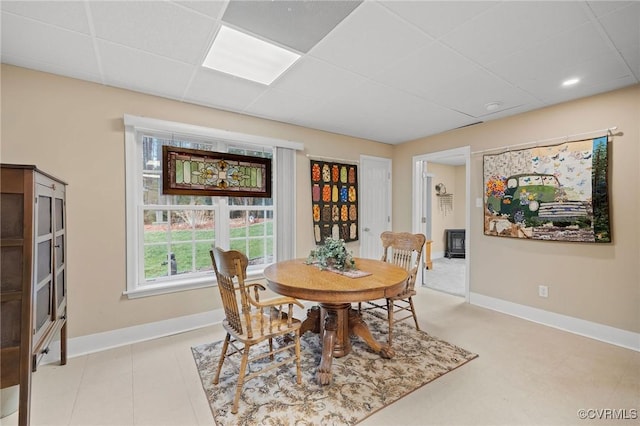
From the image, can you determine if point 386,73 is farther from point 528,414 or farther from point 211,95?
point 528,414

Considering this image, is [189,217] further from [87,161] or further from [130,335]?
[130,335]

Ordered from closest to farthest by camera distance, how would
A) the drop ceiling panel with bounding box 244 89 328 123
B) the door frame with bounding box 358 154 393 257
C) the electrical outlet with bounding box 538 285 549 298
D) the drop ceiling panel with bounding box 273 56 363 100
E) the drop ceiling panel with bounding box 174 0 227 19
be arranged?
the drop ceiling panel with bounding box 174 0 227 19 < the drop ceiling panel with bounding box 273 56 363 100 < the drop ceiling panel with bounding box 244 89 328 123 < the electrical outlet with bounding box 538 285 549 298 < the door frame with bounding box 358 154 393 257

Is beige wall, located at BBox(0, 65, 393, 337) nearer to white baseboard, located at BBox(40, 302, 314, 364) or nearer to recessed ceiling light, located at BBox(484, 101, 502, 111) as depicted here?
white baseboard, located at BBox(40, 302, 314, 364)

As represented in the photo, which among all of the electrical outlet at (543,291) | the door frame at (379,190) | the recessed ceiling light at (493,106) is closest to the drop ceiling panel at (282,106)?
the door frame at (379,190)

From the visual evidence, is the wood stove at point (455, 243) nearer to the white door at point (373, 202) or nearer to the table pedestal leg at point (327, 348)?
the white door at point (373, 202)

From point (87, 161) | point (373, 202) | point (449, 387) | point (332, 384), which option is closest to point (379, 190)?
point (373, 202)

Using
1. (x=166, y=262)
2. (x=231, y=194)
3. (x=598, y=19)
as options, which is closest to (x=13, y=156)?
(x=166, y=262)

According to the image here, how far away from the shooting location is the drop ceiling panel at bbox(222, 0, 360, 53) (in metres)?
1.51

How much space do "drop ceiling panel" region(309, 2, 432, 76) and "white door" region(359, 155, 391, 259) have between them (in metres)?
2.32

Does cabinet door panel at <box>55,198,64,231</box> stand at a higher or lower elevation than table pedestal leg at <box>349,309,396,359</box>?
higher

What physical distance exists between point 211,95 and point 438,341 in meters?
3.23

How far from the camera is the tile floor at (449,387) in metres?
1.66

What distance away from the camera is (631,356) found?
92.0 inches

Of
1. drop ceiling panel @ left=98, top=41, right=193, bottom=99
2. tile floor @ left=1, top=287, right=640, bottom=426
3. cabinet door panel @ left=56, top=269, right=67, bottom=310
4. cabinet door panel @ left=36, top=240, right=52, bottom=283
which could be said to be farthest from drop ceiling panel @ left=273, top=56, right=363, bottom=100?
tile floor @ left=1, top=287, right=640, bottom=426
